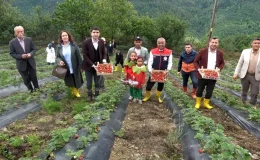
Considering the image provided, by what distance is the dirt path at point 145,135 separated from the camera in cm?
413

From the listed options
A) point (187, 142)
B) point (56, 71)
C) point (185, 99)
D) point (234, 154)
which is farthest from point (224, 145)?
point (56, 71)

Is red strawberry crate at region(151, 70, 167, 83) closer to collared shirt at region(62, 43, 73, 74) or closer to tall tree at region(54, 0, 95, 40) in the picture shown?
collared shirt at region(62, 43, 73, 74)

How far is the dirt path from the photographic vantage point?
4.13m

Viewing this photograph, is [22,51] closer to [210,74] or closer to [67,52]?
[67,52]

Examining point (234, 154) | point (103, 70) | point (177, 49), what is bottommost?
point (177, 49)

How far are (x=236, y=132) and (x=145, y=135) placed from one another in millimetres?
1897

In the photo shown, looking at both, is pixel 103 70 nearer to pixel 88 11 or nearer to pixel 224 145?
pixel 224 145

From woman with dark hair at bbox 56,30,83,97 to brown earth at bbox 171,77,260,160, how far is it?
3.29 m

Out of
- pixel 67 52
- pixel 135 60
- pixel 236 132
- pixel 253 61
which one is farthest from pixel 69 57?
pixel 253 61

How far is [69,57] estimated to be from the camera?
6.72m

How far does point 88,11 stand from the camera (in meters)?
38.8

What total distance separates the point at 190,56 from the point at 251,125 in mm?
3005

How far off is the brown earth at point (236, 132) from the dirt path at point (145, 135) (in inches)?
41.6

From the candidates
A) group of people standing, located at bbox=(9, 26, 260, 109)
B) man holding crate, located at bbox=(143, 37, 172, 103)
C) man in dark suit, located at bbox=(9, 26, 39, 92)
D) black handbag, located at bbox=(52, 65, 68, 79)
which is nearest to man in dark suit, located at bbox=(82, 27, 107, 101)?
group of people standing, located at bbox=(9, 26, 260, 109)
